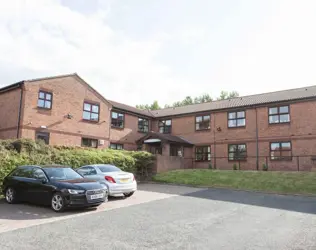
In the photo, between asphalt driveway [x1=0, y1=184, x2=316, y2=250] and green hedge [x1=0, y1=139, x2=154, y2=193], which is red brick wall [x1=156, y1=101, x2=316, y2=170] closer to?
green hedge [x1=0, y1=139, x2=154, y2=193]

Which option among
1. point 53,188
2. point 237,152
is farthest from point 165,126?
point 53,188

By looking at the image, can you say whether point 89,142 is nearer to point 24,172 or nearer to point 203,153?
point 203,153

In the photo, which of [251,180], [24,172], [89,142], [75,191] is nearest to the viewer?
[75,191]

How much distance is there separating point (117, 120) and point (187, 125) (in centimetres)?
684

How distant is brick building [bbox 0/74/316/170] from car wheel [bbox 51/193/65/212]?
10.7 m

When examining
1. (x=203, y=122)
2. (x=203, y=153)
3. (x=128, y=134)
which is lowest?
(x=203, y=153)

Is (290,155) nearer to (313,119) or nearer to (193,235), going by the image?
(313,119)

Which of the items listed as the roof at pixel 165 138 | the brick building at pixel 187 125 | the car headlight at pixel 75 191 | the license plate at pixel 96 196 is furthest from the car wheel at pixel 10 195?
the roof at pixel 165 138

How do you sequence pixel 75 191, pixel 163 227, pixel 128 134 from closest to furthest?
pixel 163 227
pixel 75 191
pixel 128 134

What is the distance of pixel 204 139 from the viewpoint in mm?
26062

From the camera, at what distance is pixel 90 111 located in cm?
2300

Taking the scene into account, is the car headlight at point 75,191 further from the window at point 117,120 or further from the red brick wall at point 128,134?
the window at point 117,120

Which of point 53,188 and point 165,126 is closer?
point 53,188

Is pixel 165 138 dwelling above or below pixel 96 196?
above
